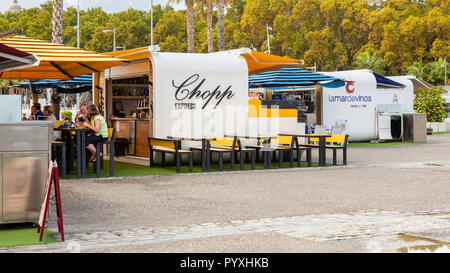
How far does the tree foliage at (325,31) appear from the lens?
2483 inches

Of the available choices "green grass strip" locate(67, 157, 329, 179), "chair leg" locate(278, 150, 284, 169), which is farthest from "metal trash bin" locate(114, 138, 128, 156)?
"chair leg" locate(278, 150, 284, 169)

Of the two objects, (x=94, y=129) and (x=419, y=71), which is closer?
(x=94, y=129)

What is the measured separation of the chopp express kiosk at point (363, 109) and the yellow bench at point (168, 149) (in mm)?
10823

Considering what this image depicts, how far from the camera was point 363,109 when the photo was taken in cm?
2592

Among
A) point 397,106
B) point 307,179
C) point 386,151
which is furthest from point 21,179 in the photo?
point 397,106

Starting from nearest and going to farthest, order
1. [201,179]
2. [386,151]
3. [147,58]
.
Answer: [201,179], [147,58], [386,151]

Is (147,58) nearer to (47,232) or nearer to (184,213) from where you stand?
(184,213)

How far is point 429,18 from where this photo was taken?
62531mm

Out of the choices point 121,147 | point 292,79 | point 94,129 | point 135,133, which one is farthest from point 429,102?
point 94,129

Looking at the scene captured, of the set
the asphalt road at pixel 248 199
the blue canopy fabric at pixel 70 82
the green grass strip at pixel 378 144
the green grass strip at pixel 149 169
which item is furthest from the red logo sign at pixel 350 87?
the asphalt road at pixel 248 199

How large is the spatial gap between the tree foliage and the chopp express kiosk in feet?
117

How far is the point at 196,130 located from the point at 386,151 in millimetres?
7957

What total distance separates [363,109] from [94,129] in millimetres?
14335

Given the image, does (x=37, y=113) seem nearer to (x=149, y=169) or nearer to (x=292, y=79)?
(x=149, y=169)
